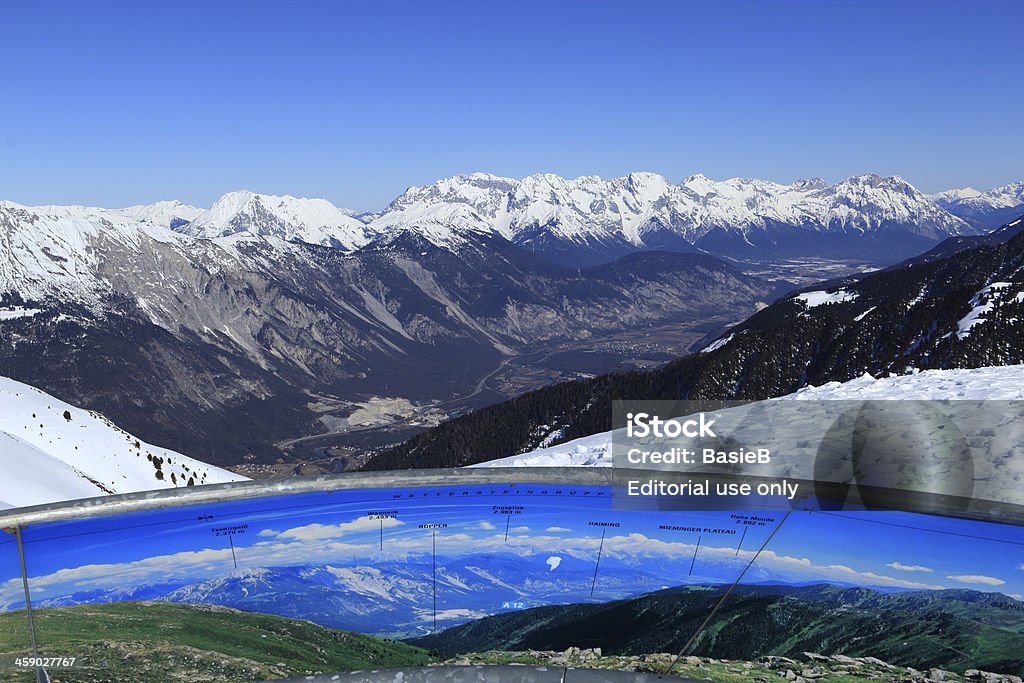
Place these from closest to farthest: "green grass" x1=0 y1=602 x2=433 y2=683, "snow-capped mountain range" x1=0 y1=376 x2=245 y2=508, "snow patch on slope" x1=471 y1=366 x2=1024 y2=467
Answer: "green grass" x1=0 y1=602 x2=433 y2=683 → "snow patch on slope" x1=471 y1=366 x2=1024 y2=467 → "snow-capped mountain range" x1=0 y1=376 x2=245 y2=508

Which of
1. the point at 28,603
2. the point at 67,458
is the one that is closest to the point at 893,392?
the point at 28,603

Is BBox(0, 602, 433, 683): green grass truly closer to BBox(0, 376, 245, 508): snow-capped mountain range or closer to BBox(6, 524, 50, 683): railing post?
BBox(6, 524, 50, 683): railing post

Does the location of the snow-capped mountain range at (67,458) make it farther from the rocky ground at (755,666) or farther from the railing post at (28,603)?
the rocky ground at (755,666)

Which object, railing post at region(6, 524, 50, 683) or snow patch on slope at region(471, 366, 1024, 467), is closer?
railing post at region(6, 524, 50, 683)

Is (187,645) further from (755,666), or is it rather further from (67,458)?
(67,458)

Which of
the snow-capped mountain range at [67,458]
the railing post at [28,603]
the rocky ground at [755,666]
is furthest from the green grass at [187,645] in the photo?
the snow-capped mountain range at [67,458]

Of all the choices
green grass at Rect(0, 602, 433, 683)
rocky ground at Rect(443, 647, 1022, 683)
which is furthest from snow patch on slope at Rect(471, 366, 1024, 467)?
green grass at Rect(0, 602, 433, 683)

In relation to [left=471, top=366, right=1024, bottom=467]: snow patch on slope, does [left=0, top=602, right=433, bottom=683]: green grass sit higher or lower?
lower
